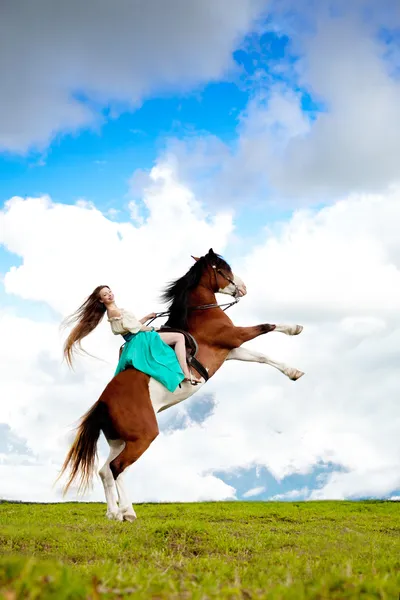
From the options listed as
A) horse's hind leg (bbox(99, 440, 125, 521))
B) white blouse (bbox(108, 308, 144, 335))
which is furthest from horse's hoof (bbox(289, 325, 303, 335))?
horse's hind leg (bbox(99, 440, 125, 521))

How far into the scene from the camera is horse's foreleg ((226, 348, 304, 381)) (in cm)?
934

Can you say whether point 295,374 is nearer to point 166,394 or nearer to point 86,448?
point 166,394

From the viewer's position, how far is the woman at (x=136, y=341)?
27.6ft

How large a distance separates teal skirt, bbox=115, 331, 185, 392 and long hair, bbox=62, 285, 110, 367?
2.27 ft

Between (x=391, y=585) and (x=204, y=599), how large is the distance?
3.24 feet

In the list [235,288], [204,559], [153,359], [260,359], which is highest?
[235,288]

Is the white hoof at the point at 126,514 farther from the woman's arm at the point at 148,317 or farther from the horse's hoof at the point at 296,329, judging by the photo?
the horse's hoof at the point at 296,329

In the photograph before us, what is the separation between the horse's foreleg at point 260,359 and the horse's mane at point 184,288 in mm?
924

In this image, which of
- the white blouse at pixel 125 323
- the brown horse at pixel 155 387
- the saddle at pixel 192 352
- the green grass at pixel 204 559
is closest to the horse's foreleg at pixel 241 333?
the brown horse at pixel 155 387

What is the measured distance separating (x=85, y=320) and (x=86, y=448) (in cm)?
190

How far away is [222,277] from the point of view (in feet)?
31.8

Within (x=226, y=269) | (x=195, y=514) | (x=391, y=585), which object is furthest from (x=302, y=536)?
(x=391, y=585)

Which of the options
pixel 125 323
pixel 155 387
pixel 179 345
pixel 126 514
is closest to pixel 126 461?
pixel 126 514

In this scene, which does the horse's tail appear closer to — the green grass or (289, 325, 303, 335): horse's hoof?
the green grass
